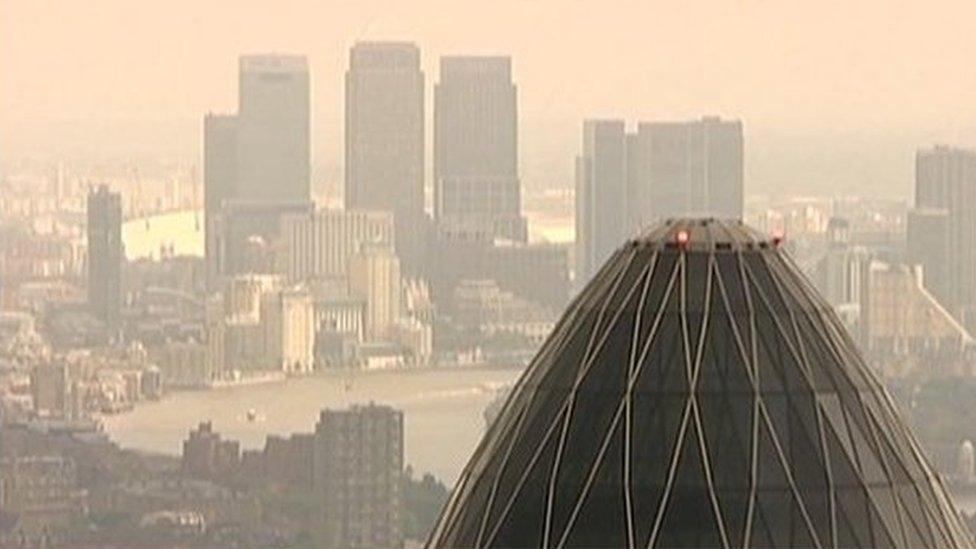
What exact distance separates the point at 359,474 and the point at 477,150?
18.3 feet

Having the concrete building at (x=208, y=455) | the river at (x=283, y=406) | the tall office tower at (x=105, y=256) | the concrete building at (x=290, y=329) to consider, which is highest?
the tall office tower at (x=105, y=256)

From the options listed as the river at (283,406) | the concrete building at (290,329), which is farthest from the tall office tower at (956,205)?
the concrete building at (290,329)

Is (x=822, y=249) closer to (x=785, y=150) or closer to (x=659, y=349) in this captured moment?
(x=785, y=150)

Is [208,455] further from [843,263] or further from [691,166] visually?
[843,263]

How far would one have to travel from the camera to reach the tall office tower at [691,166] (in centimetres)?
3519

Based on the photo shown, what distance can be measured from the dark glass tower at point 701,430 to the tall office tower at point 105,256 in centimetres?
3420

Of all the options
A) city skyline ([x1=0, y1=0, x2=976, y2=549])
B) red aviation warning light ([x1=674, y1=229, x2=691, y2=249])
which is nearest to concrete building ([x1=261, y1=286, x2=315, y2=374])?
city skyline ([x1=0, y1=0, x2=976, y2=549])

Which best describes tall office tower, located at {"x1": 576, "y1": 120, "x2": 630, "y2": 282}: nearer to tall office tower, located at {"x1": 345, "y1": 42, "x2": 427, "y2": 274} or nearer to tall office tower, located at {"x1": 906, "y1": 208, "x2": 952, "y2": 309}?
tall office tower, located at {"x1": 345, "y1": 42, "x2": 427, "y2": 274}

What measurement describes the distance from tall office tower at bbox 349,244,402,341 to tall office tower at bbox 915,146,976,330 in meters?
7.23

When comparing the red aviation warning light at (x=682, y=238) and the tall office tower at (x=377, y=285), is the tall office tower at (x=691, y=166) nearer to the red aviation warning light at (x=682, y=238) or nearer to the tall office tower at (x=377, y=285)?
the tall office tower at (x=377, y=285)

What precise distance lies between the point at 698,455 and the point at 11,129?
38561mm

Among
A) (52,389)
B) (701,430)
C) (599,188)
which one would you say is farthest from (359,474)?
(701,430)

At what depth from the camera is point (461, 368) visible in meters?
40.6

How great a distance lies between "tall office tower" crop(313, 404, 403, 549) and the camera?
36969 millimetres
